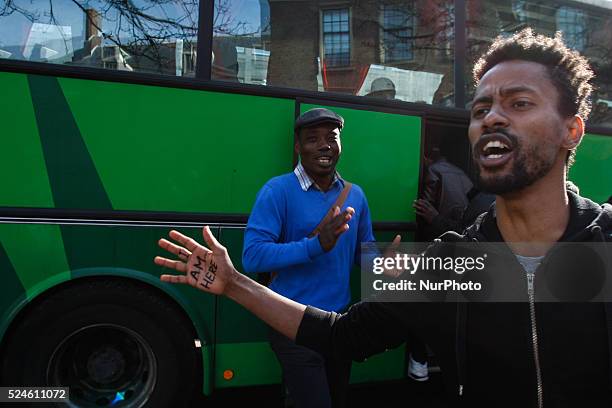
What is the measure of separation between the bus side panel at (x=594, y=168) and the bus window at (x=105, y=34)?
3268mm

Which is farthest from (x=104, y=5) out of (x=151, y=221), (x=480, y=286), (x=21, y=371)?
(x=480, y=286)

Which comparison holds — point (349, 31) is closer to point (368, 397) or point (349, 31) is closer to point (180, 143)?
point (180, 143)

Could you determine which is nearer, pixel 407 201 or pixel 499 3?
pixel 407 201

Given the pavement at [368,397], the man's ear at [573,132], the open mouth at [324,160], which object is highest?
the open mouth at [324,160]

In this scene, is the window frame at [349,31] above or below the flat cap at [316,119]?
above

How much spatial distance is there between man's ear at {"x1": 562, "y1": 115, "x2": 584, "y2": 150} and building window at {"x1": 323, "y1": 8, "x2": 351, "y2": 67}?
233cm

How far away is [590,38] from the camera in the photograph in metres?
4.42

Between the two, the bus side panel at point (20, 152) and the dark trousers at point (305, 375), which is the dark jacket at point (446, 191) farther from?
the bus side panel at point (20, 152)

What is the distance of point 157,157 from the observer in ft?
10.1

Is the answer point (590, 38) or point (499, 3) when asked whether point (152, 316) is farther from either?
point (590, 38)

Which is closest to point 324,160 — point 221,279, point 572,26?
point 221,279

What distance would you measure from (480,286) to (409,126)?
94.1 inches

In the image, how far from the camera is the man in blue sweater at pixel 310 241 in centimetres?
226

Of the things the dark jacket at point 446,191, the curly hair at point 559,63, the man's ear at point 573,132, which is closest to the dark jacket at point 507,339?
the man's ear at point 573,132
